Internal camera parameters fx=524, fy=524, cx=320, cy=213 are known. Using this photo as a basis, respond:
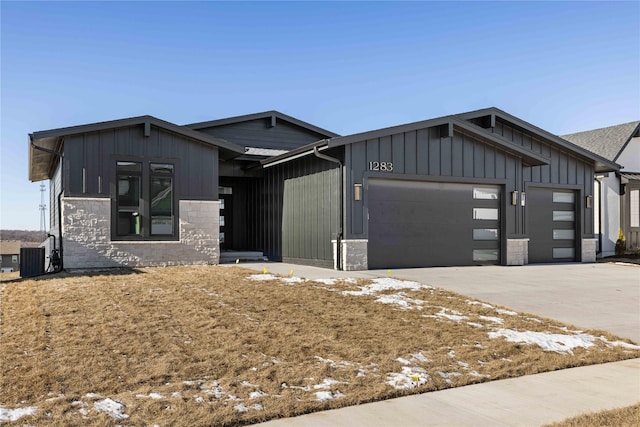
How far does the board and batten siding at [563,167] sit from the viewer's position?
59.2 feet

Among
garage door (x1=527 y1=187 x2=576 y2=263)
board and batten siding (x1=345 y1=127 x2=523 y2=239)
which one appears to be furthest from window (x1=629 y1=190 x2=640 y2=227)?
board and batten siding (x1=345 y1=127 x2=523 y2=239)

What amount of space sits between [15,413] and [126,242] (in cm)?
1044

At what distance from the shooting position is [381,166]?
1411cm

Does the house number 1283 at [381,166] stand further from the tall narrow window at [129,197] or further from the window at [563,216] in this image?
the window at [563,216]

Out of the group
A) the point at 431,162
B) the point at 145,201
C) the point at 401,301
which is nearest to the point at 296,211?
the point at 431,162

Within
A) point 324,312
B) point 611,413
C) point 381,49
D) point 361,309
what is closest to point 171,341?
point 324,312

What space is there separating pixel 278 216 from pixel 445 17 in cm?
794

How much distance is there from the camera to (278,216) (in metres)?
17.4

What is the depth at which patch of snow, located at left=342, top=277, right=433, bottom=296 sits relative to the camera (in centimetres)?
980

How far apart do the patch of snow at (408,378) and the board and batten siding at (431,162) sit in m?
8.42

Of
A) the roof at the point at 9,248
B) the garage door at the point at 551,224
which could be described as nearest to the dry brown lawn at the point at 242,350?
the garage door at the point at 551,224

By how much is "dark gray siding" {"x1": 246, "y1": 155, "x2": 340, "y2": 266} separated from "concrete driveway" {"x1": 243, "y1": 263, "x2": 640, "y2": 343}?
1280mm

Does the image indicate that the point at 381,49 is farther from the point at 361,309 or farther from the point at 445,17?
the point at 361,309

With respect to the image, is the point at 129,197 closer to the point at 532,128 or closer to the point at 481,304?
the point at 481,304
